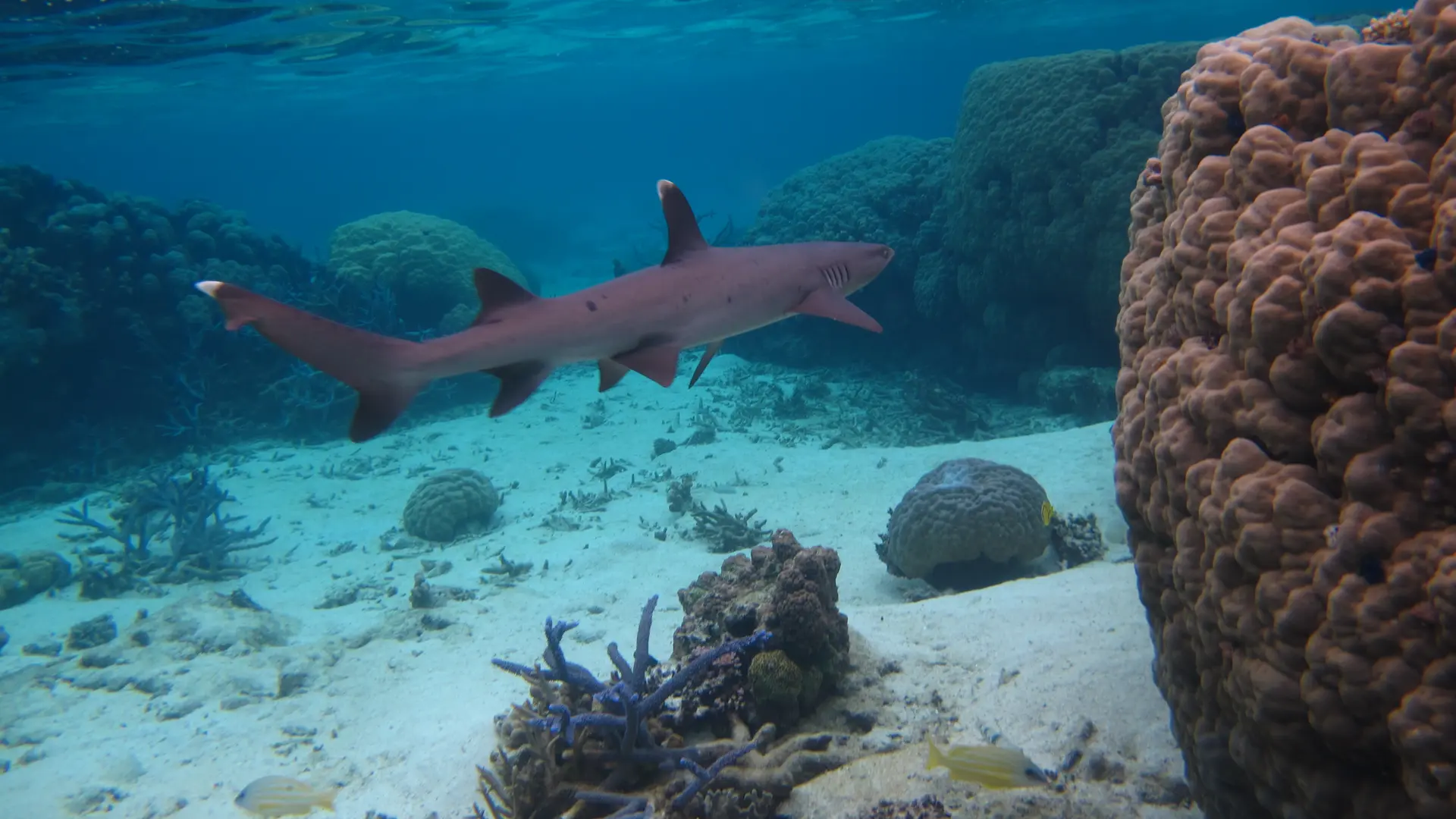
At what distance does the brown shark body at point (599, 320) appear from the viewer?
2699 mm

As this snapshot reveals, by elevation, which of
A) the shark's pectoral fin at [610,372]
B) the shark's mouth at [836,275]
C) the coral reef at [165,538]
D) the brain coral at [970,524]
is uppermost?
the shark's mouth at [836,275]

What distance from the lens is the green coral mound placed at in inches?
452

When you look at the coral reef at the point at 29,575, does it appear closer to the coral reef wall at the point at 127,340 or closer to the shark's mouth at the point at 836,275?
the coral reef wall at the point at 127,340

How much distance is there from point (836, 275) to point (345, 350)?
8.06ft

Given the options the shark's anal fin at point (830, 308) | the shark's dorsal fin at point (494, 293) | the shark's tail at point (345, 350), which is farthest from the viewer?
the shark's anal fin at point (830, 308)

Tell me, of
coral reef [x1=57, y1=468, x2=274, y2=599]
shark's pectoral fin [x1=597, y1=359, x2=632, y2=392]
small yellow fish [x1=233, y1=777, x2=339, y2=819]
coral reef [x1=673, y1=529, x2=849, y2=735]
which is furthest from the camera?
coral reef [x1=57, y1=468, x2=274, y2=599]

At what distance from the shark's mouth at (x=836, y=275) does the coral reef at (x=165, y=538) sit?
9859 millimetres

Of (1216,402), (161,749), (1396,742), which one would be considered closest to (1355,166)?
(1216,402)

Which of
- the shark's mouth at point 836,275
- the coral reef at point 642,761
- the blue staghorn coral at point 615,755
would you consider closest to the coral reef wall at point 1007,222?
the shark's mouth at point 836,275

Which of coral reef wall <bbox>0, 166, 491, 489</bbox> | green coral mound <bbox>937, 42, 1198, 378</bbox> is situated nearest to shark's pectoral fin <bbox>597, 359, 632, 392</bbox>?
green coral mound <bbox>937, 42, 1198, 378</bbox>

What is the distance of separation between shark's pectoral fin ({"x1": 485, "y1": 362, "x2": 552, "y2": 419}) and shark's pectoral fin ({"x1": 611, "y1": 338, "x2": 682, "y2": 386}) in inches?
15.9

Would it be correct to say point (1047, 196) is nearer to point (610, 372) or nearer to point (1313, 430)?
point (610, 372)

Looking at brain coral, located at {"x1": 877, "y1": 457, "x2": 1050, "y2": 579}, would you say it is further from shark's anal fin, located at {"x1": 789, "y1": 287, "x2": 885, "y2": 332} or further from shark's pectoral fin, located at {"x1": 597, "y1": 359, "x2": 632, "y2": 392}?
shark's pectoral fin, located at {"x1": 597, "y1": 359, "x2": 632, "y2": 392}

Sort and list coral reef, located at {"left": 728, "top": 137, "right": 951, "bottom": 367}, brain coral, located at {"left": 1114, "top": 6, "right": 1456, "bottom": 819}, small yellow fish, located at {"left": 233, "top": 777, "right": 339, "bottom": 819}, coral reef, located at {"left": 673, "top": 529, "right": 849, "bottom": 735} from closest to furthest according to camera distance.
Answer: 1. brain coral, located at {"left": 1114, "top": 6, "right": 1456, "bottom": 819}
2. coral reef, located at {"left": 673, "top": 529, "right": 849, "bottom": 735}
3. small yellow fish, located at {"left": 233, "top": 777, "right": 339, "bottom": 819}
4. coral reef, located at {"left": 728, "top": 137, "right": 951, "bottom": 367}
